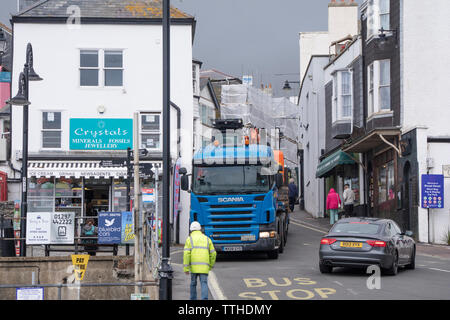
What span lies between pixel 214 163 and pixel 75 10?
14379 mm

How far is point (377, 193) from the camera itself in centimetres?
3372

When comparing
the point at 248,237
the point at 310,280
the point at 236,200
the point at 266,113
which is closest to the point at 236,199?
the point at 236,200

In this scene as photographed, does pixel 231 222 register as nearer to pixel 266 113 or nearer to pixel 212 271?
pixel 212 271

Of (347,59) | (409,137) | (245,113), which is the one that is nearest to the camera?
(409,137)

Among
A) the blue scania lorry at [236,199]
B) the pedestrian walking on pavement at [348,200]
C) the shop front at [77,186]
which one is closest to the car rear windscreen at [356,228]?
the blue scania lorry at [236,199]

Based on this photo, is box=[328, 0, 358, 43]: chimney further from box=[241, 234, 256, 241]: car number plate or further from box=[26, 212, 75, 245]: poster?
box=[26, 212, 75, 245]: poster

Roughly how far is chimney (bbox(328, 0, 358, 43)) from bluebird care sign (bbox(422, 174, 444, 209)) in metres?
20.1

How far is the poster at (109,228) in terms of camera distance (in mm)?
21891

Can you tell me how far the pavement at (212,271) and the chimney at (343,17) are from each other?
12.8m

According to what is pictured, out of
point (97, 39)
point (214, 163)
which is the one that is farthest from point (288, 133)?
point (214, 163)

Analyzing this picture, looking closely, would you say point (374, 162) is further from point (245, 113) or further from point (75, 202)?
point (245, 113)

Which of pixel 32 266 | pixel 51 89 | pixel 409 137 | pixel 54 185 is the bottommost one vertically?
pixel 32 266

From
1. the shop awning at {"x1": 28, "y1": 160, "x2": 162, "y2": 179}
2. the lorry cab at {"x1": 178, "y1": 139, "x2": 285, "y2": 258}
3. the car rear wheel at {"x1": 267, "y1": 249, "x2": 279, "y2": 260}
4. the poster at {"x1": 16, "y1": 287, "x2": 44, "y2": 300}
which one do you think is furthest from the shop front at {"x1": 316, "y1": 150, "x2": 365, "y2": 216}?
the poster at {"x1": 16, "y1": 287, "x2": 44, "y2": 300}

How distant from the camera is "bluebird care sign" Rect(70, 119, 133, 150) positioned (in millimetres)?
32250
